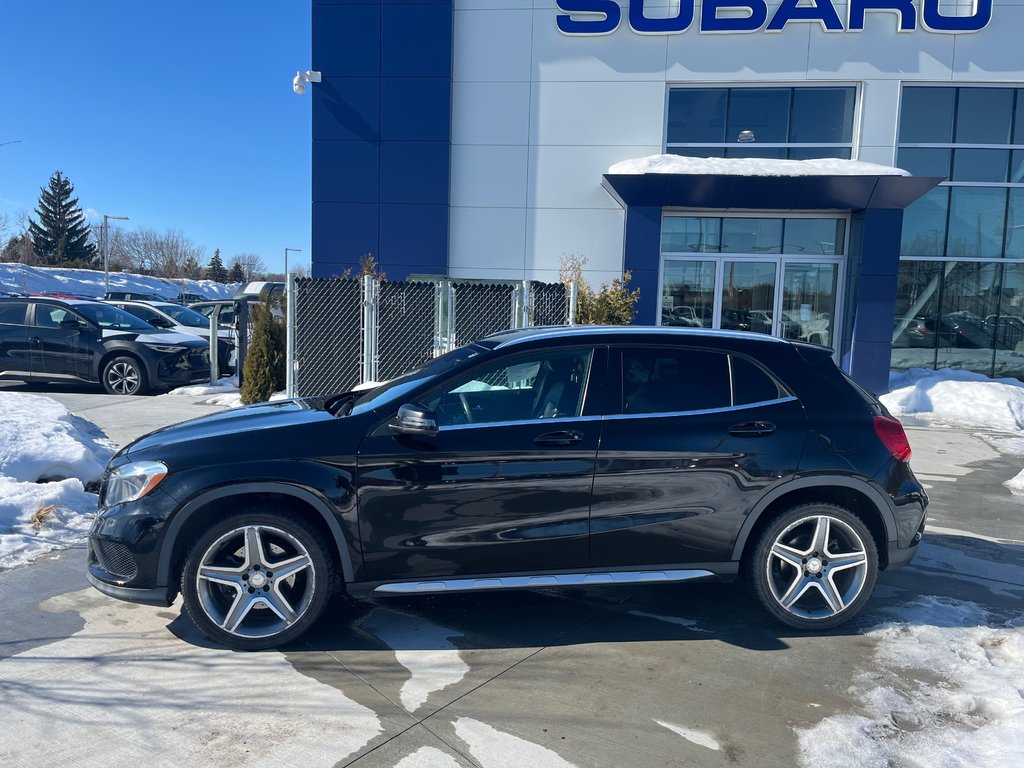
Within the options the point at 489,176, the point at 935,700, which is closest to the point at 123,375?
the point at 489,176

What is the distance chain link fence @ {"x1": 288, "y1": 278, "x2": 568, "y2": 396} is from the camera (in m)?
10.5

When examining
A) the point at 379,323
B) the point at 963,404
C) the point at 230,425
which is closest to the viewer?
the point at 230,425

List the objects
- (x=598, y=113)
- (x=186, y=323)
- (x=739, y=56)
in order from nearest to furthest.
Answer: (x=739, y=56) → (x=598, y=113) → (x=186, y=323)

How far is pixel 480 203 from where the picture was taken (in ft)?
49.6

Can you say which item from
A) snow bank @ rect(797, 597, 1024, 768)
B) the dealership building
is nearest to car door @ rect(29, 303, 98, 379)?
the dealership building

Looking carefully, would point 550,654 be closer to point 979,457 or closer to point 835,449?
point 835,449

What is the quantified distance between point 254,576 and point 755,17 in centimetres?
1426

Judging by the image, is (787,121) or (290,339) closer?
(290,339)

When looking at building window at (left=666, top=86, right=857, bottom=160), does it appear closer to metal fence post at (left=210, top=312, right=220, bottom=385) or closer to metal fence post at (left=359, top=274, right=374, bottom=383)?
metal fence post at (left=359, top=274, right=374, bottom=383)

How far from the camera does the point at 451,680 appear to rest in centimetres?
360

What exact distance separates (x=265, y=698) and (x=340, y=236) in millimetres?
13055

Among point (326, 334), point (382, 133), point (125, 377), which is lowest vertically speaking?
point (125, 377)

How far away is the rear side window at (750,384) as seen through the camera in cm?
421

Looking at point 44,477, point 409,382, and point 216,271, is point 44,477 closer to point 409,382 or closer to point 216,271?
point 409,382
